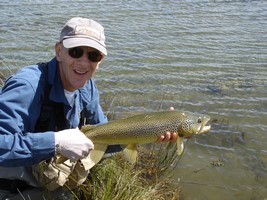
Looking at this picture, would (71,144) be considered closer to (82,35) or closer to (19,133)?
(19,133)

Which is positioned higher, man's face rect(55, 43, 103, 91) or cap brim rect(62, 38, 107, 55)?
cap brim rect(62, 38, 107, 55)

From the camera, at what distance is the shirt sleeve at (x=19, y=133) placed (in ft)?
12.0

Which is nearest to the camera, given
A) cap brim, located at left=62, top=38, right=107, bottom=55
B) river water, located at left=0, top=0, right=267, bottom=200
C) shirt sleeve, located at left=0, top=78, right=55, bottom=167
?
shirt sleeve, located at left=0, top=78, right=55, bottom=167

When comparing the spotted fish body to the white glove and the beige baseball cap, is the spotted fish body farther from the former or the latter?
the beige baseball cap

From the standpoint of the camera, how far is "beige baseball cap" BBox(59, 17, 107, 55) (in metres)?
3.99

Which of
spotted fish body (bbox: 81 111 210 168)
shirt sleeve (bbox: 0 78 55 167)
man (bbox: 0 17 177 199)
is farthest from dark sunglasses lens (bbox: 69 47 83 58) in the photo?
spotted fish body (bbox: 81 111 210 168)

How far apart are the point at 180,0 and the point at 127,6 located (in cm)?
293

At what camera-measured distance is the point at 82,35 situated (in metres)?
4.05

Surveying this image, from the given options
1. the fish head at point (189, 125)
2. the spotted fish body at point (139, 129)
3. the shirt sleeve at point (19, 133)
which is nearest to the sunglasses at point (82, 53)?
the shirt sleeve at point (19, 133)

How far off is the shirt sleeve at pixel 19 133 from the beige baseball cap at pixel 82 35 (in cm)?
60

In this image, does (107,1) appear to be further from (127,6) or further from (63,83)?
(63,83)

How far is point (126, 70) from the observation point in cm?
1043

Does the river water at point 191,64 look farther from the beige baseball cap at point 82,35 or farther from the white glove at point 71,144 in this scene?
the beige baseball cap at point 82,35

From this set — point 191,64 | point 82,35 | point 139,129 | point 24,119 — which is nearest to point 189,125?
Result: point 139,129
